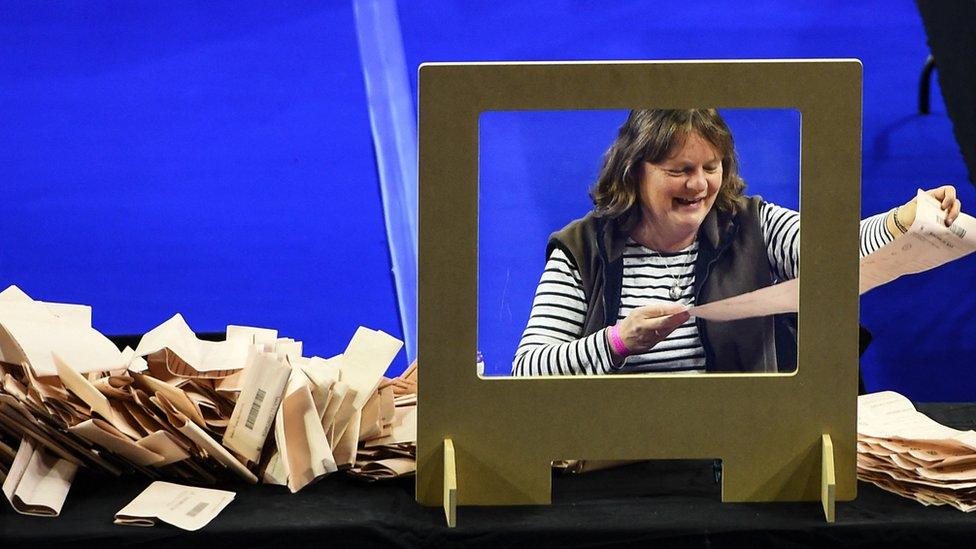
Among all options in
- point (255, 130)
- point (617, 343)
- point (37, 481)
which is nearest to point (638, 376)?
point (617, 343)

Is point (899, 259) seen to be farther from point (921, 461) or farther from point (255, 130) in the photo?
point (255, 130)

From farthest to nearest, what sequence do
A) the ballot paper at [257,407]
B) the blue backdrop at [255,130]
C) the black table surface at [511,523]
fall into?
the blue backdrop at [255,130] → the ballot paper at [257,407] → the black table surface at [511,523]

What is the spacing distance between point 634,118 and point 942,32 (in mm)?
2229

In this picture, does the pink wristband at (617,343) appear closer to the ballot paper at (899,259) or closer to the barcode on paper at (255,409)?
the ballot paper at (899,259)

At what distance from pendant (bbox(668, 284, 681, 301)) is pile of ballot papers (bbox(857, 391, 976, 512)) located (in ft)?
0.88

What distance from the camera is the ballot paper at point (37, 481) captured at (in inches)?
38.7

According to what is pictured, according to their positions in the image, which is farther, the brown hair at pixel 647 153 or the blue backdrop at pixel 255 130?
the blue backdrop at pixel 255 130

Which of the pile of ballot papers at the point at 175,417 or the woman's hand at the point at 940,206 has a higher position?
the woman's hand at the point at 940,206

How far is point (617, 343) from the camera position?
1015mm

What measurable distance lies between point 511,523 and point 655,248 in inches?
10.3

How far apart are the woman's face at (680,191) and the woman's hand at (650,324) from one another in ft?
0.18

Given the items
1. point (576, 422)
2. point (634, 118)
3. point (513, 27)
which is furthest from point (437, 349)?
point (513, 27)

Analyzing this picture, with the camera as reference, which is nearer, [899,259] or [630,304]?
[630,304]

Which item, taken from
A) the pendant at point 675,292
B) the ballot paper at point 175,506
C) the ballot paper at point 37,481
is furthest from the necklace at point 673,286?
the ballot paper at point 37,481
